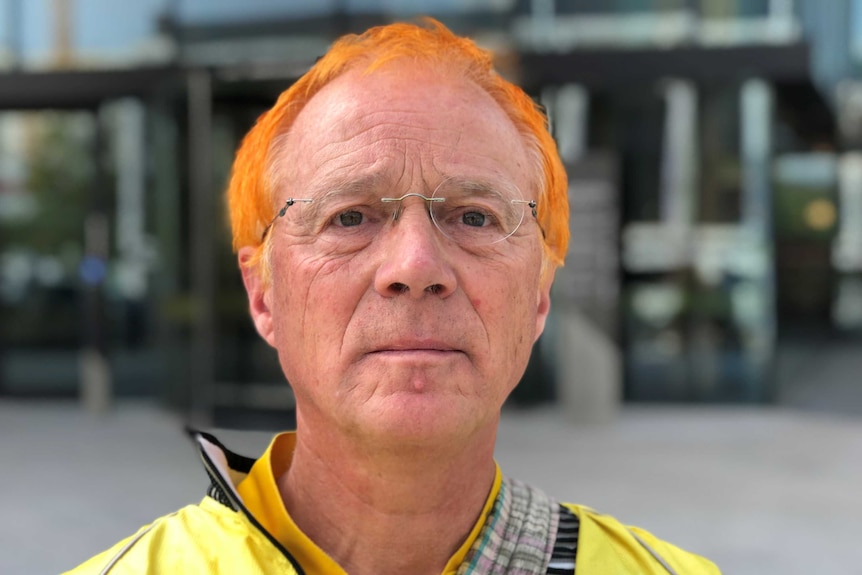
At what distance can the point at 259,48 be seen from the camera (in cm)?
798

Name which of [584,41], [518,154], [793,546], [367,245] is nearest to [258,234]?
[367,245]

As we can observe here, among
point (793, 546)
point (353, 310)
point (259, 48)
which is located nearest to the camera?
point (353, 310)

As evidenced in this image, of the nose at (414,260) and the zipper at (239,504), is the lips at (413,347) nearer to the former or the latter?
the nose at (414,260)

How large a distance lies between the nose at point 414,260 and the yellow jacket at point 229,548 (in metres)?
0.39

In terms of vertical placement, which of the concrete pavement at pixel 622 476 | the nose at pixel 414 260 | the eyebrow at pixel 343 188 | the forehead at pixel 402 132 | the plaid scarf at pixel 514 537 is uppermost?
the forehead at pixel 402 132

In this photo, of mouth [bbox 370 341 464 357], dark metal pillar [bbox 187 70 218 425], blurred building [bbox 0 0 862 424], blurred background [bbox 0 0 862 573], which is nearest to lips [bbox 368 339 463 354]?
mouth [bbox 370 341 464 357]

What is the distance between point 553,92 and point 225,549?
25.1 ft

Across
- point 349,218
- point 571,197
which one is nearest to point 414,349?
point 349,218

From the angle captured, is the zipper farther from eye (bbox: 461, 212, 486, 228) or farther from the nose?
eye (bbox: 461, 212, 486, 228)

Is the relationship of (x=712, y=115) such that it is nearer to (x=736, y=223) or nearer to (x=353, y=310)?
(x=736, y=223)

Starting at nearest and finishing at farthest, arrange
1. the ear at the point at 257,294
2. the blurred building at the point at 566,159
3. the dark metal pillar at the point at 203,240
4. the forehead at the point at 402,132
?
the forehead at the point at 402,132 < the ear at the point at 257,294 < the dark metal pillar at the point at 203,240 < the blurred building at the point at 566,159

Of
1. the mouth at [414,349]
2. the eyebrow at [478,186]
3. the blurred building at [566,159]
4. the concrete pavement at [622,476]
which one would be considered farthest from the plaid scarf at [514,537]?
the blurred building at [566,159]

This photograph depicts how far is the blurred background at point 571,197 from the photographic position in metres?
8.02

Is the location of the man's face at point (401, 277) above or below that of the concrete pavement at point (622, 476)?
above
